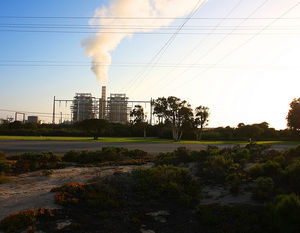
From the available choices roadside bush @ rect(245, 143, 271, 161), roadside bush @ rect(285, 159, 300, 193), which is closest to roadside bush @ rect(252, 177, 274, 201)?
roadside bush @ rect(285, 159, 300, 193)

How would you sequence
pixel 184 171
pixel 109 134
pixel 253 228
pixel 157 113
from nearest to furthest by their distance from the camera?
pixel 253 228 < pixel 184 171 < pixel 157 113 < pixel 109 134

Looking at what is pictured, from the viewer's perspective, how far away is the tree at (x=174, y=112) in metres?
56.8

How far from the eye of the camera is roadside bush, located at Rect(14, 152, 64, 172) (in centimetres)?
1348

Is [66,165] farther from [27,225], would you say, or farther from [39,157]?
[27,225]

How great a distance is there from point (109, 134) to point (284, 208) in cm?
7104

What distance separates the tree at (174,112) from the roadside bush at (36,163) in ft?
137

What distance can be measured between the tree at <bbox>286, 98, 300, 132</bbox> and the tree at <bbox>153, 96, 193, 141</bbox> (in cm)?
2393

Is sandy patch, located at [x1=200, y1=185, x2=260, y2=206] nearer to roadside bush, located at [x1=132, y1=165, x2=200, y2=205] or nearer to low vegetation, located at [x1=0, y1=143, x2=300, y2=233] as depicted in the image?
low vegetation, located at [x1=0, y1=143, x2=300, y2=233]

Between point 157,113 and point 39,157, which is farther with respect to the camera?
point 157,113

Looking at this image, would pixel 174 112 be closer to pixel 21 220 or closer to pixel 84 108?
pixel 21 220

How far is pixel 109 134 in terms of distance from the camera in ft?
244

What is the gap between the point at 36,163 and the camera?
1410cm

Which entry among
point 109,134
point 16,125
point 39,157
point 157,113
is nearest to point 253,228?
point 39,157

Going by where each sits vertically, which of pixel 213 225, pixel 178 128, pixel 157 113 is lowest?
pixel 213 225
